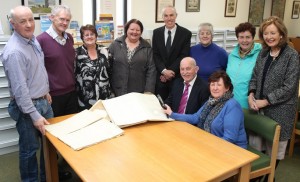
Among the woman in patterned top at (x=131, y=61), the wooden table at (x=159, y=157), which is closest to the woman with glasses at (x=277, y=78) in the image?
the wooden table at (x=159, y=157)

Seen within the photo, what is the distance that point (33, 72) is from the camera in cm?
192

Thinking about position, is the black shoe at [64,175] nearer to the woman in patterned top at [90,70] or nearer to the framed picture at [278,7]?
the woman in patterned top at [90,70]

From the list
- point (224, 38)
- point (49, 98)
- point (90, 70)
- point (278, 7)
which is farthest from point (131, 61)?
point (278, 7)

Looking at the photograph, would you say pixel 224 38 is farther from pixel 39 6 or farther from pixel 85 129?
pixel 85 129

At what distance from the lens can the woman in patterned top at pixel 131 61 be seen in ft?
8.63

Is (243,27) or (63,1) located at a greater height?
(63,1)

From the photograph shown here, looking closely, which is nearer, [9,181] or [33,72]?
[33,72]

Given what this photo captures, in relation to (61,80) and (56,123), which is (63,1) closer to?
(61,80)

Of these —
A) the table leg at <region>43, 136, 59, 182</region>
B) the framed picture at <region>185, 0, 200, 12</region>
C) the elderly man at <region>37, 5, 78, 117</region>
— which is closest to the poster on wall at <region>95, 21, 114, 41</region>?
the elderly man at <region>37, 5, 78, 117</region>

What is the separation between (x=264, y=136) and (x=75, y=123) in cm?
133

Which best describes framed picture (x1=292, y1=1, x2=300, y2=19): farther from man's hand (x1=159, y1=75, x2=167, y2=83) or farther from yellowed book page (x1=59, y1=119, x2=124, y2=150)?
yellowed book page (x1=59, y1=119, x2=124, y2=150)

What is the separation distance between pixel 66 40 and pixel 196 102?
119cm

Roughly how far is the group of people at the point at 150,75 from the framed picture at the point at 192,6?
159cm

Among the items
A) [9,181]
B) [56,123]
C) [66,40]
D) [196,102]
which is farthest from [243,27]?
[9,181]
